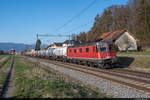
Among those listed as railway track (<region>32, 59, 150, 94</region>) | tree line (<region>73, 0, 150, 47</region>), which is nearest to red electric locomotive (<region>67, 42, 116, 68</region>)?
railway track (<region>32, 59, 150, 94</region>)

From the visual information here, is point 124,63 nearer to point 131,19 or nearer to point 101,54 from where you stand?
point 101,54

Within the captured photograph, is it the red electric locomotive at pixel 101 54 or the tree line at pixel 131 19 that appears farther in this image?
the tree line at pixel 131 19

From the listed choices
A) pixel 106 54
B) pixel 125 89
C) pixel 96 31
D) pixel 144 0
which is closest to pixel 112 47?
pixel 106 54

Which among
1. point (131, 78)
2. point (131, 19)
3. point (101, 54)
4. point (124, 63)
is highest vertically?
point (131, 19)

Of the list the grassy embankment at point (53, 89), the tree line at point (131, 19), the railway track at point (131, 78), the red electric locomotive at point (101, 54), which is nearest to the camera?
the grassy embankment at point (53, 89)

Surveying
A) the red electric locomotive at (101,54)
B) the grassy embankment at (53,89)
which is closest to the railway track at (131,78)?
the grassy embankment at (53,89)

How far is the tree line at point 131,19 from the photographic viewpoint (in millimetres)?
35625

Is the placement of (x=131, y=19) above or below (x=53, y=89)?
above

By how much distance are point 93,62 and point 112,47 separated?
307 cm

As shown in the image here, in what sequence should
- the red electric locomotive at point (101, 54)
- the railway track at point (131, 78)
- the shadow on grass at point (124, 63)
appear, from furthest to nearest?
the shadow on grass at point (124, 63) < the red electric locomotive at point (101, 54) < the railway track at point (131, 78)

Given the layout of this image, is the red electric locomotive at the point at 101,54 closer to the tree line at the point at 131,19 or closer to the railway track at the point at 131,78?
the railway track at the point at 131,78

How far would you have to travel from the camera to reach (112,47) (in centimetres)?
1981

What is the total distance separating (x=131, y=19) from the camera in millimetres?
56062

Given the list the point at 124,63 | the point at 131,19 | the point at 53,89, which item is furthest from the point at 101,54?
the point at 131,19
